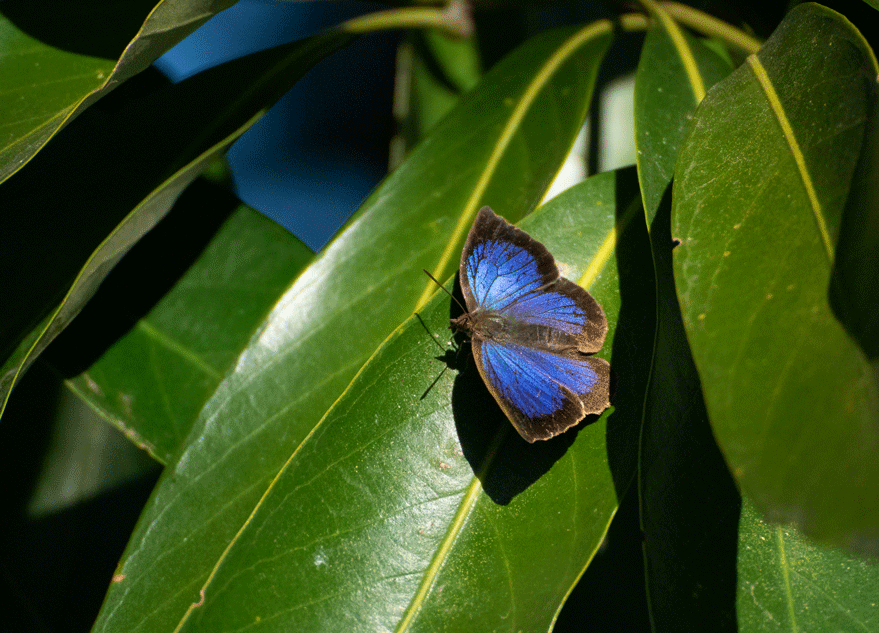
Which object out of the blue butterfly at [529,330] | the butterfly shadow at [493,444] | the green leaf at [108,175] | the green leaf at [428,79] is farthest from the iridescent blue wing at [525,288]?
the green leaf at [428,79]

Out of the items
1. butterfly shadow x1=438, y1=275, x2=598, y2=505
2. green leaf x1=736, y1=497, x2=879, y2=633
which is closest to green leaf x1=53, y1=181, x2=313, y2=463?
butterfly shadow x1=438, y1=275, x2=598, y2=505

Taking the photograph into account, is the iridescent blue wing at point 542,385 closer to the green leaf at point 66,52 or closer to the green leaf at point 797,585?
the green leaf at point 797,585

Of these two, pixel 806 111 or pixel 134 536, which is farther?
pixel 134 536

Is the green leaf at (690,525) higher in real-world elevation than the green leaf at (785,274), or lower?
lower

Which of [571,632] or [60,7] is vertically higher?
[60,7]

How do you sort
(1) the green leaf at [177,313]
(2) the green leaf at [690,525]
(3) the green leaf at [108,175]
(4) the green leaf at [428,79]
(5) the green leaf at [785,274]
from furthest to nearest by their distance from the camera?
(4) the green leaf at [428,79] → (1) the green leaf at [177,313] → (3) the green leaf at [108,175] → (2) the green leaf at [690,525] → (5) the green leaf at [785,274]

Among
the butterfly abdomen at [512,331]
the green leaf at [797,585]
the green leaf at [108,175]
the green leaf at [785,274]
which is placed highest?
the green leaf at [108,175]

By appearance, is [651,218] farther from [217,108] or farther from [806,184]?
[217,108]

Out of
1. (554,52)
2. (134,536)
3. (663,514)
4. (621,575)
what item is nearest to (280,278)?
(134,536)

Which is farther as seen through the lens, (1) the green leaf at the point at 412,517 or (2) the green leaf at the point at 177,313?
(2) the green leaf at the point at 177,313
